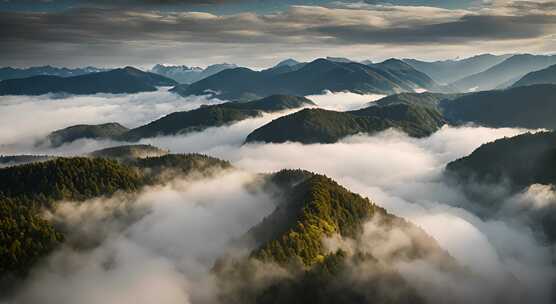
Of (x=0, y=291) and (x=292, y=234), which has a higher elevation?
(x=292, y=234)

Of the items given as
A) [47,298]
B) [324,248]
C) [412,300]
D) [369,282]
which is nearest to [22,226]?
[47,298]

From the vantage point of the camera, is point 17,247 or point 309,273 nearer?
point 309,273

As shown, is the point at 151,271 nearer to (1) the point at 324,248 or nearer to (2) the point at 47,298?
(2) the point at 47,298

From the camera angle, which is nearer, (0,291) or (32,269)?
(0,291)

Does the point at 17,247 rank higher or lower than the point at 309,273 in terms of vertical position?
lower

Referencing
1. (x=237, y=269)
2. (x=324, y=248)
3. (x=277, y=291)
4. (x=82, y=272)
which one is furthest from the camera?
(x=82, y=272)

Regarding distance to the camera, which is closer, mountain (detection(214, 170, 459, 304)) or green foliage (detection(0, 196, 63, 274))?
mountain (detection(214, 170, 459, 304))

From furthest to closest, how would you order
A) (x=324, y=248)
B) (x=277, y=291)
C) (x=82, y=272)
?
1. (x=82, y=272)
2. (x=324, y=248)
3. (x=277, y=291)

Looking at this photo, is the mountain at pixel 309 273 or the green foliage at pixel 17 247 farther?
the green foliage at pixel 17 247

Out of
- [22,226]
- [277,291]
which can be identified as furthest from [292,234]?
[22,226]
